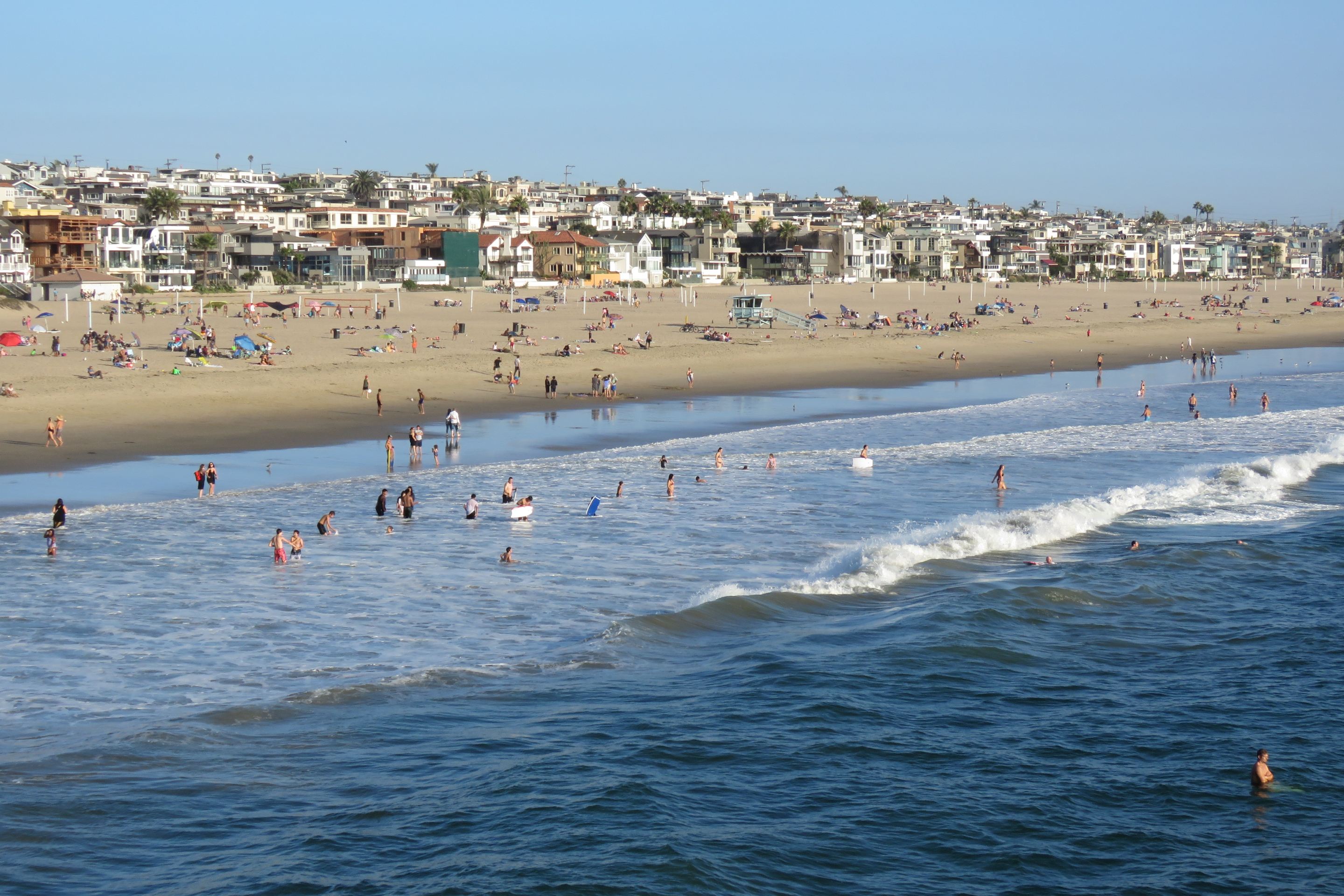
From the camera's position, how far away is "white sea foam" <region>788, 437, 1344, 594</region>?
21.6m

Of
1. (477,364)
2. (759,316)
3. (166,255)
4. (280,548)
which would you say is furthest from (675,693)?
(166,255)

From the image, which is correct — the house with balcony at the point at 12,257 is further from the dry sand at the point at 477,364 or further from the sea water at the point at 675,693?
the sea water at the point at 675,693

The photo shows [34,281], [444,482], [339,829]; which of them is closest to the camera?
[339,829]

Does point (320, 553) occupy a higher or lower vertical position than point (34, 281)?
lower

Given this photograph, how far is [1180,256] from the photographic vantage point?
593 feet

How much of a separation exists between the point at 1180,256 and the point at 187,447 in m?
172

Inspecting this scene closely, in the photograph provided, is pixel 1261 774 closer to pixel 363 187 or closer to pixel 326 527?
pixel 326 527

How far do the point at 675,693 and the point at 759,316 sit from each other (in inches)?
2217

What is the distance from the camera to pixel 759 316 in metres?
70.7

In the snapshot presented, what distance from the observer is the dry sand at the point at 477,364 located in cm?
3522

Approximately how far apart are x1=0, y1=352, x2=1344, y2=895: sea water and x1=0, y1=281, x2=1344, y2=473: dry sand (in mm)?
8308

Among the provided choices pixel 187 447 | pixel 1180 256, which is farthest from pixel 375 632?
pixel 1180 256

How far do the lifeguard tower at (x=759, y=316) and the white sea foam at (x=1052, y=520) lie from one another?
3856 centimetres

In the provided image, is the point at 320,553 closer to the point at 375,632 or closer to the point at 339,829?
the point at 375,632
